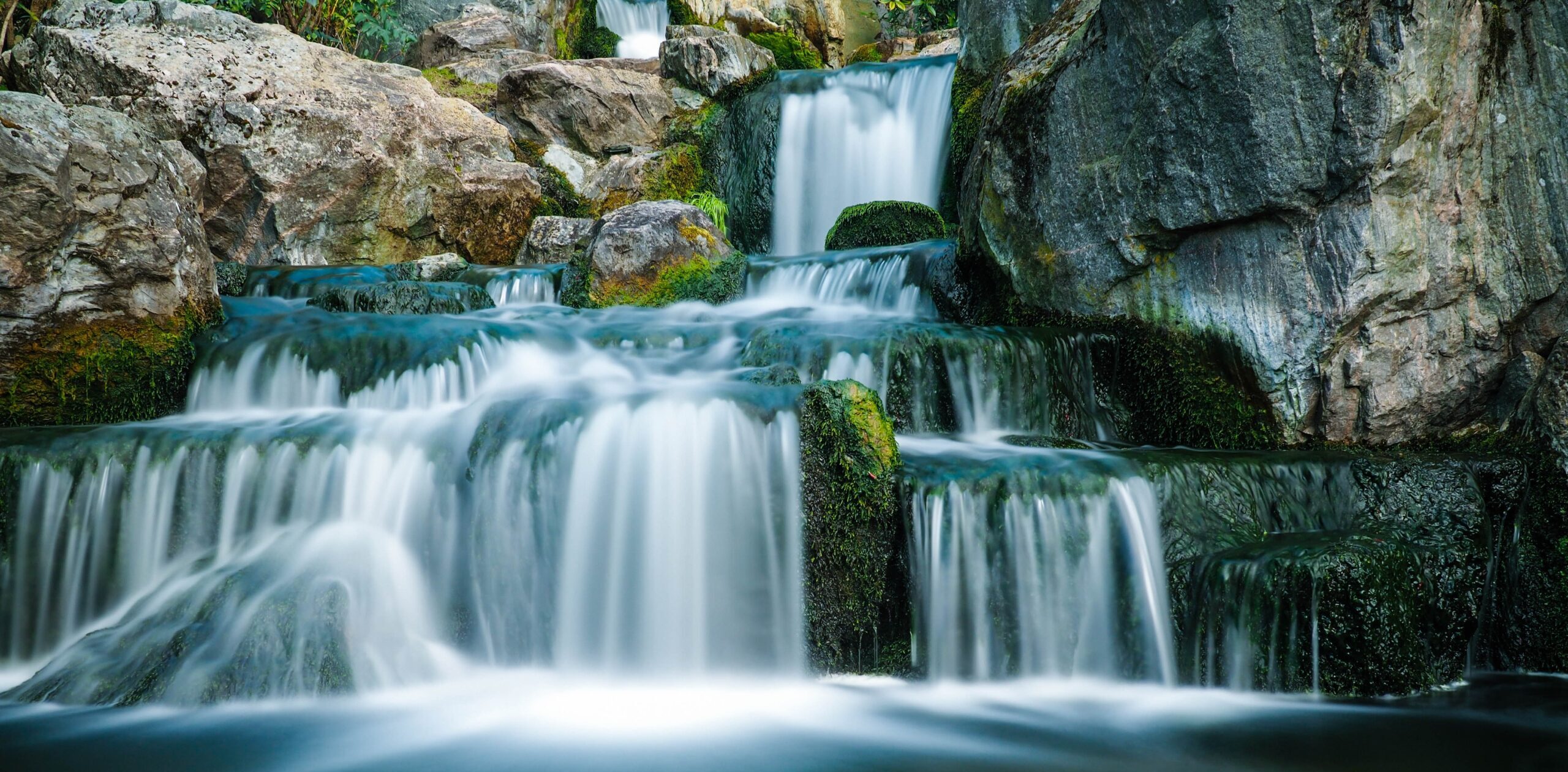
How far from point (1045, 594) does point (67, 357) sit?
5.27 meters

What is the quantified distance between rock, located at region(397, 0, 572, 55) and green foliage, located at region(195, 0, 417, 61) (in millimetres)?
1633

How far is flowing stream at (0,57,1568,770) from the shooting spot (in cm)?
311

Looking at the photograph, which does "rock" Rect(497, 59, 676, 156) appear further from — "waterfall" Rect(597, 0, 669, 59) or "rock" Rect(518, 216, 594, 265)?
"waterfall" Rect(597, 0, 669, 59)

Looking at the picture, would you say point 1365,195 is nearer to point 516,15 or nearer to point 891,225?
point 891,225

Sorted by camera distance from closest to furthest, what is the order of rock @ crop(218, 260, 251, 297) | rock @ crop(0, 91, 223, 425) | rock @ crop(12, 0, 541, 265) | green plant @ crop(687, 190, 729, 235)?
1. rock @ crop(0, 91, 223, 425)
2. rock @ crop(218, 260, 251, 297)
3. rock @ crop(12, 0, 541, 265)
4. green plant @ crop(687, 190, 729, 235)

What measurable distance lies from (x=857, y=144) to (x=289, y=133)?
19.5ft

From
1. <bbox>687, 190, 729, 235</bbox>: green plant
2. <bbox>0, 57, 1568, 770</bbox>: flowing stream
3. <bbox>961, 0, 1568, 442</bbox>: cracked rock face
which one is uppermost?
<bbox>687, 190, 729, 235</bbox>: green plant

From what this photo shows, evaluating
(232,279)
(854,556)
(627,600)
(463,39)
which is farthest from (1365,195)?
(463,39)

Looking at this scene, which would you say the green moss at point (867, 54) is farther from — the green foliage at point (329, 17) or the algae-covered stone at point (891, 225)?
the green foliage at point (329, 17)

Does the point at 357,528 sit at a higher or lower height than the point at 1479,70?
lower

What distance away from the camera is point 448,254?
27.9 feet

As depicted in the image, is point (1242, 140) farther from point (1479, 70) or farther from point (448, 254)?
point (448, 254)

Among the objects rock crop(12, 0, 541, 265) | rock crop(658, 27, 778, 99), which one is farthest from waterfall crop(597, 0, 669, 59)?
rock crop(12, 0, 541, 265)

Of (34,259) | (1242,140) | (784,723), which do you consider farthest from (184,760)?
(1242,140)
